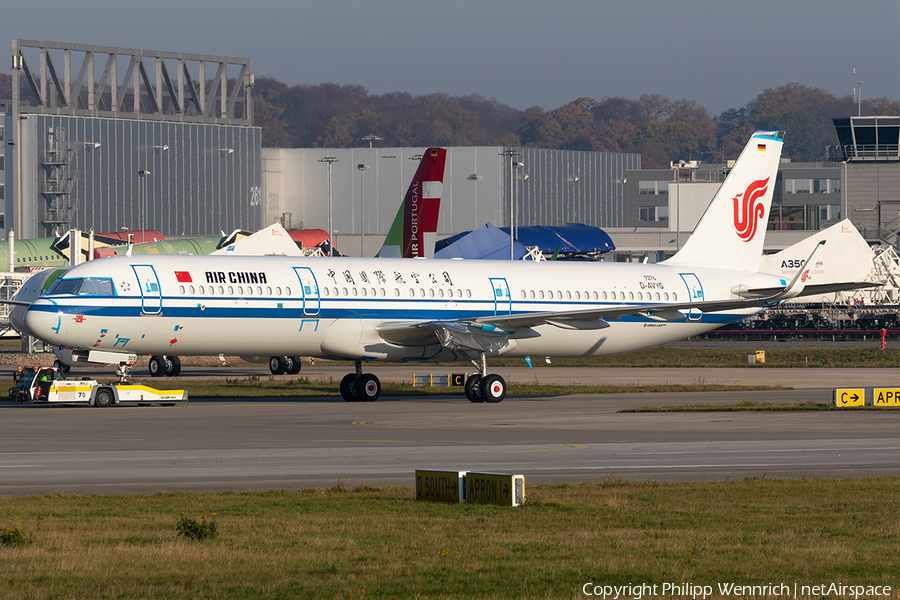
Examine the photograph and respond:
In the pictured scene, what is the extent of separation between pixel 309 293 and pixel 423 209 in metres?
28.7

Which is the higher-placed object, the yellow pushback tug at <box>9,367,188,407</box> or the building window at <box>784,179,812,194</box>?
the building window at <box>784,179,812,194</box>

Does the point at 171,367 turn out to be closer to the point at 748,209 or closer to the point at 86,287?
the point at 86,287

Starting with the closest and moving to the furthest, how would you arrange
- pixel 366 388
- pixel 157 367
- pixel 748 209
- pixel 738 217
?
pixel 366 388 → pixel 738 217 → pixel 748 209 → pixel 157 367

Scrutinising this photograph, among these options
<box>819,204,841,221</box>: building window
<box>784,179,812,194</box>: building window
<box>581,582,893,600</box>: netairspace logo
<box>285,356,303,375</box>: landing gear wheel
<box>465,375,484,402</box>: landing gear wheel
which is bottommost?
<box>285,356,303,375</box>: landing gear wheel

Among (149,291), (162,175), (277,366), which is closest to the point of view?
(149,291)

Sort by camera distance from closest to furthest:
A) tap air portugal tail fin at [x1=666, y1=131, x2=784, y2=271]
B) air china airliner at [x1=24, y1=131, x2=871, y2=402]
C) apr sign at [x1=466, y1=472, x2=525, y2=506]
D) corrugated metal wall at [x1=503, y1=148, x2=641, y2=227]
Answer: apr sign at [x1=466, y1=472, x2=525, y2=506]
air china airliner at [x1=24, y1=131, x2=871, y2=402]
tap air portugal tail fin at [x1=666, y1=131, x2=784, y2=271]
corrugated metal wall at [x1=503, y1=148, x2=641, y2=227]

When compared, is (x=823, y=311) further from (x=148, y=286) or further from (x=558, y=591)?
(x=558, y=591)

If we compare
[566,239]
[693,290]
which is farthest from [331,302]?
[566,239]

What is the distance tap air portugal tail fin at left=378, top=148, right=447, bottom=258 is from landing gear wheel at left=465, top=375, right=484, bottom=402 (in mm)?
25889

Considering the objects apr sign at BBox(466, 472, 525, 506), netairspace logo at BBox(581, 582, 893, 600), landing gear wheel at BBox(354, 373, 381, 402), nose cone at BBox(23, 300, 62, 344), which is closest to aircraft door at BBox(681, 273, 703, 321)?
landing gear wheel at BBox(354, 373, 381, 402)

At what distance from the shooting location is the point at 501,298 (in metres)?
42.9

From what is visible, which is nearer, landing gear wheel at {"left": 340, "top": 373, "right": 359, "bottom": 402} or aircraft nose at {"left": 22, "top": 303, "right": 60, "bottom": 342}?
aircraft nose at {"left": 22, "top": 303, "right": 60, "bottom": 342}

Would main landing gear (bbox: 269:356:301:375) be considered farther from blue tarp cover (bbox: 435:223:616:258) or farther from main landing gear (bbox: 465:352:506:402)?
blue tarp cover (bbox: 435:223:616:258)

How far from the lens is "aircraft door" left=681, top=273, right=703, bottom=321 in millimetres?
46188
